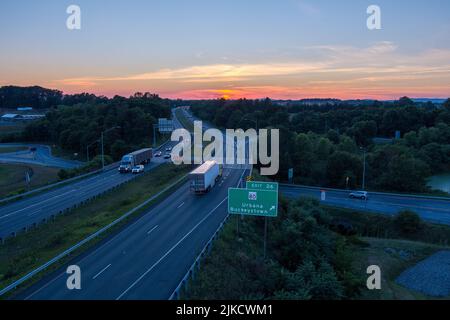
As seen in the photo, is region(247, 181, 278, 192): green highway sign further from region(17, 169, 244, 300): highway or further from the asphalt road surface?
the asphalt road surface

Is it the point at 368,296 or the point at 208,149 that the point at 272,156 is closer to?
the point at 208,149

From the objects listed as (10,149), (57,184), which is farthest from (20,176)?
(10,149)

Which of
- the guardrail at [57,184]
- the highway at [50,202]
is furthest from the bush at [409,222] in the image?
the guardrail at [57,184]

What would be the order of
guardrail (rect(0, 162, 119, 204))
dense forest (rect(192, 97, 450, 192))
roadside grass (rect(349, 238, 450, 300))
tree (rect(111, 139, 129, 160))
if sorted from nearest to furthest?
1. roadside grass (rect(349, 238, 450, 300))
2. guardrail (rect(0, 162, 119, 204))
3. dense forest (rect(192, 97, 450, 192))
4. tree (rect(111, 139, 129, 160))

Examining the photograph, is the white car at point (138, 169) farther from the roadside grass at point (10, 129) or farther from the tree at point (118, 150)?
the roadside grass at point (10, 129)

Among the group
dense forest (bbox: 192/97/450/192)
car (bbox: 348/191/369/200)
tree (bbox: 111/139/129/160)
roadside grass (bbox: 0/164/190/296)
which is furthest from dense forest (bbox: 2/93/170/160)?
car (bbox: 348/191/369/200)
